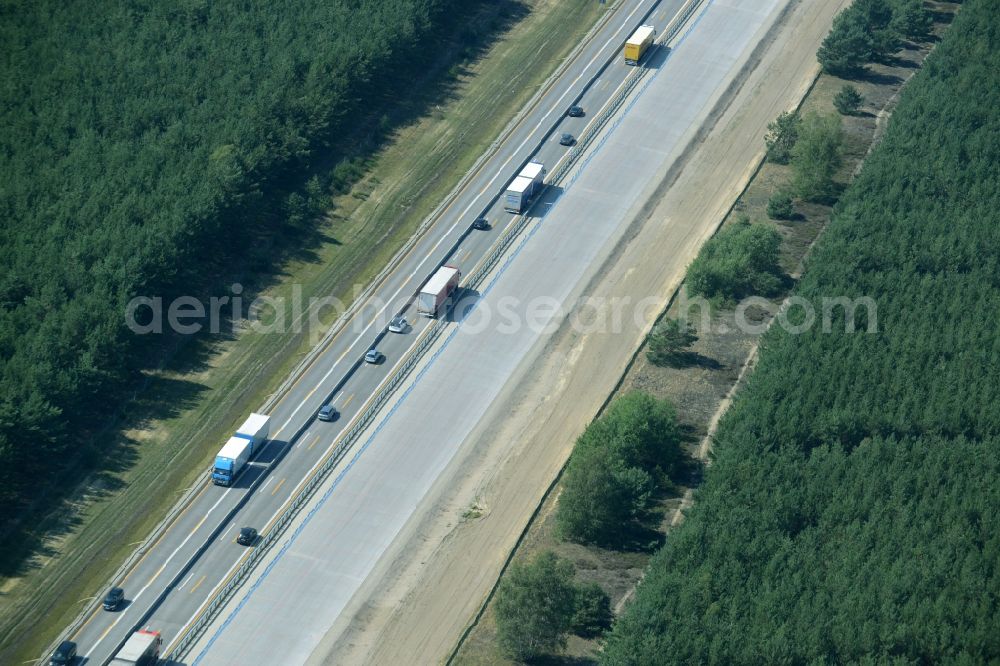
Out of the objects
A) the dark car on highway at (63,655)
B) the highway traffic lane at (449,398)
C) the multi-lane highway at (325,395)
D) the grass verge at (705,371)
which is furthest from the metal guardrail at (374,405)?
the grass verge at (705,371)

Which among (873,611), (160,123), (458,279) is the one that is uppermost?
(160,123)

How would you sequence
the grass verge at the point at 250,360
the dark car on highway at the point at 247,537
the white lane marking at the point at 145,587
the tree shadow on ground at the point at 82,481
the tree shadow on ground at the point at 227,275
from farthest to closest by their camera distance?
the tree shadow on ground at the point at 227,275 → the tree shadow on ground at the point at 82,481 → the dark car on highway at the point at 247,537 → the grass verge at the point at 250,360 → the white lane marking at the point at 145,587

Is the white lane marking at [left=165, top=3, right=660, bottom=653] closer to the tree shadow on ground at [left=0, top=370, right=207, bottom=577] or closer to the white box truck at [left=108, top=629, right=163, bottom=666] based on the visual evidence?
the white box truck at [left=108, top=629, right=163, bottom=666]

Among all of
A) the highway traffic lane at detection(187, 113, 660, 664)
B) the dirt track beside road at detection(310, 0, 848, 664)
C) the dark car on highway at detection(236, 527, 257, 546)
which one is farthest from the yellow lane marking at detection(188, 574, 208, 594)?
the dirt track beside road at detection(310, 0, 848, 664)

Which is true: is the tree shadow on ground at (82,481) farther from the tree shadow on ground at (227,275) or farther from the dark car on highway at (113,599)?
the dark car on highway at (113,599)

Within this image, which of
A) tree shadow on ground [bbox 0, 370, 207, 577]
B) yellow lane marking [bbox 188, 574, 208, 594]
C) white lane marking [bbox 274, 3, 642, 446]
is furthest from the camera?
white lane marking [bbox 274, 3, 642, 446]

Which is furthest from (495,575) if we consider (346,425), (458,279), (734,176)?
(734,176)

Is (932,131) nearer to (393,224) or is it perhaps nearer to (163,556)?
(393,224)
